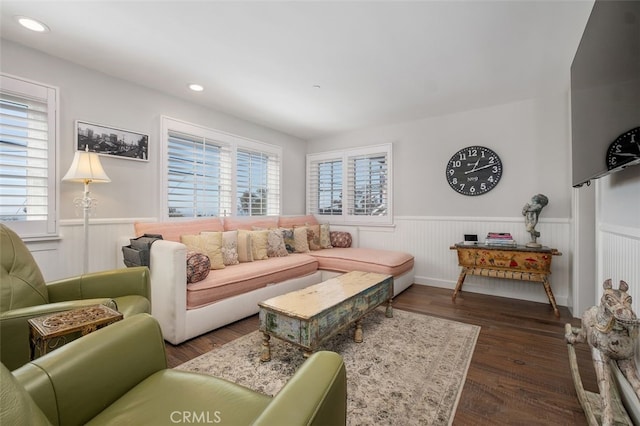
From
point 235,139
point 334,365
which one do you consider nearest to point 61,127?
point 235,139

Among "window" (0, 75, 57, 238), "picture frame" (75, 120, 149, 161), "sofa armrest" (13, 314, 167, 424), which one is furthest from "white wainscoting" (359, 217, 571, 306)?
"window" (0, 75, 57, 238)

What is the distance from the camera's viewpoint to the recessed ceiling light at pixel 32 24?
6.44 feet

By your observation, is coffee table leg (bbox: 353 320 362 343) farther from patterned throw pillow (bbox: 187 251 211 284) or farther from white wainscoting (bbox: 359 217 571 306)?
white wainscoting (bbox: 359 217 571 306)

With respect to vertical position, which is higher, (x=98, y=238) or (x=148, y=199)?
(x=148, y=199)

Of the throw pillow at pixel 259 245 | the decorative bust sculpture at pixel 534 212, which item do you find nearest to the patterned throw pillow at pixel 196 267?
the throw pillow at pixel 259 245

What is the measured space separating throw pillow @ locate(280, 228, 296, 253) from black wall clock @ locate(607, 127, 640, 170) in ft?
10.8

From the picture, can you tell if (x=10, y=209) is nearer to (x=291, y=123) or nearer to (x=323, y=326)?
(x=323, y=326)

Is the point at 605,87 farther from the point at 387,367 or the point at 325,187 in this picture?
the point at 325,187

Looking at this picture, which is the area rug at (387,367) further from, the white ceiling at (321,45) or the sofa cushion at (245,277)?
the white ceiling at (321,45)

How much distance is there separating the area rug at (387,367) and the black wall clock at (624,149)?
4.69 feet

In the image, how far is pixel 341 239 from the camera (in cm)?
455

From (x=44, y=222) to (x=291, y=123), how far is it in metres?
3.07

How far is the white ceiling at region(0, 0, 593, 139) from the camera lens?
187cm

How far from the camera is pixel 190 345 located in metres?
2.23
